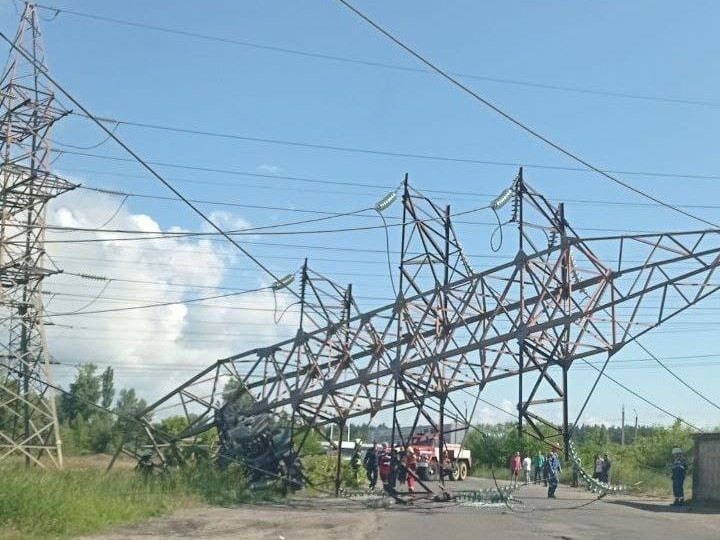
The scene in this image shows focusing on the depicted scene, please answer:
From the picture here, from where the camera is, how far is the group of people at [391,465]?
29219 millimetres

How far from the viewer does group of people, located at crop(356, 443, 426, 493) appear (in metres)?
29.2

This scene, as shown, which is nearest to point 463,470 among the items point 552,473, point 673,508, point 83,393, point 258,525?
point 552,473

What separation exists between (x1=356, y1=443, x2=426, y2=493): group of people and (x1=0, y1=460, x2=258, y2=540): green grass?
5234 millimetres

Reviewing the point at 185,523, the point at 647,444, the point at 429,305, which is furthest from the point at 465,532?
the point at 647,444

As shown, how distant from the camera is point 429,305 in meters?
27.3

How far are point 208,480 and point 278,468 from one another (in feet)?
10.6

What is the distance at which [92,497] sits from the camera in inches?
824

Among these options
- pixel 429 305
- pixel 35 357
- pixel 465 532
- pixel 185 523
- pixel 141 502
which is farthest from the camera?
pixel 35 357

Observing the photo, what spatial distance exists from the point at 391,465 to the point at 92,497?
445 inches

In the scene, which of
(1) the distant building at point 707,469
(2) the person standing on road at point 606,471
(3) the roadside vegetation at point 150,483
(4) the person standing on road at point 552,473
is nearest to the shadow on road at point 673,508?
(1) the distant building at point 707,469

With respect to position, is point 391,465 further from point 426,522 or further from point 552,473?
point 426,522

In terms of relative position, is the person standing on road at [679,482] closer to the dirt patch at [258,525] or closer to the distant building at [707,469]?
the distant building at [707,469]

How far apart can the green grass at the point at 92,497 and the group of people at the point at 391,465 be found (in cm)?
523

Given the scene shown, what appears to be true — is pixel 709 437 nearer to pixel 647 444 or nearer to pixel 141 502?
pixel 141 502
